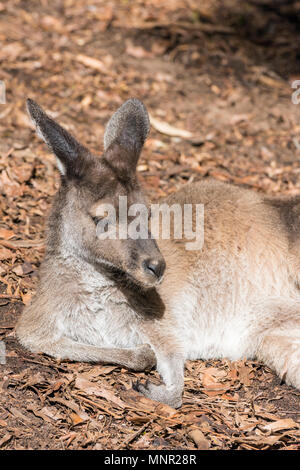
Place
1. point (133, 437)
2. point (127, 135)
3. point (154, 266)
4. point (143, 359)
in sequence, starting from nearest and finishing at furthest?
1. point (133, 437)
2. point (154, 266)
3. point (143, 359)
4. point (127, 135)

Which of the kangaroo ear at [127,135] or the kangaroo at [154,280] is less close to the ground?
the kangaroo ear at [127,135]

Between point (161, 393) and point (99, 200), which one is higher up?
point (99, 200)

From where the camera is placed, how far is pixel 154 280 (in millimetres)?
3805

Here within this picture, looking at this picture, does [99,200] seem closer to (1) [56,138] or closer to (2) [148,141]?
(1) [56,138]

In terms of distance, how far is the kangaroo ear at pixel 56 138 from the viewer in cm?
378

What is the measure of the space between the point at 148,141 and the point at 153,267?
3.37 m

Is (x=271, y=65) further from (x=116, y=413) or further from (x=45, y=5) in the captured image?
(x=116, y=413)

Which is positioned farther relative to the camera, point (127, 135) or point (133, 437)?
point (127, 135)

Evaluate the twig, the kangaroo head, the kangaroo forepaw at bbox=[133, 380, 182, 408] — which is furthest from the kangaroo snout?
the twig

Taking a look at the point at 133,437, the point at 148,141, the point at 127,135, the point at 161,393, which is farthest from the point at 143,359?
the point at 148,141

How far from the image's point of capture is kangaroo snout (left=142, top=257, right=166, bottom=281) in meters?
3.77

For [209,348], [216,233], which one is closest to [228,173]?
[216,233]

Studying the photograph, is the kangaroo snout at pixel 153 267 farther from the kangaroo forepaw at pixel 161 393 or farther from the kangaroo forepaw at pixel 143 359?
the kangaroo forepaw at pixel 161 393

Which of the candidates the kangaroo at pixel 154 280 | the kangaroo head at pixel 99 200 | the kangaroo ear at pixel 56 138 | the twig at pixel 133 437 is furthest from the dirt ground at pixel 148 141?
the kangaroo ear at pixel 56 138
